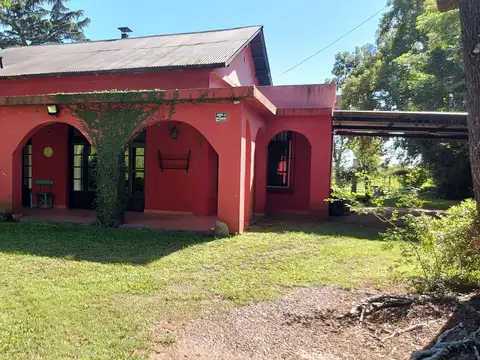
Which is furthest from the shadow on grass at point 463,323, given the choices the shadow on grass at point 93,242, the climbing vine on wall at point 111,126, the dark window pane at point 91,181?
the dark window pane at point 91,181

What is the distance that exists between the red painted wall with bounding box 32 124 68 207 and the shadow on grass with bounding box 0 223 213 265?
3068 mm

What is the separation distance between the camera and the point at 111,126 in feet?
26.9

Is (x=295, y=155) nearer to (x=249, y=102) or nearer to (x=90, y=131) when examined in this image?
(x=249, y=102)

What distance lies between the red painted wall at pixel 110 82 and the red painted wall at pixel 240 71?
81 cm

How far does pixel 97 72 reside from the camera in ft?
34.3

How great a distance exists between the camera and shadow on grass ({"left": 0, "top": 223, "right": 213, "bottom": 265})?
20.0ft

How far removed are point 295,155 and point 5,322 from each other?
10039mm

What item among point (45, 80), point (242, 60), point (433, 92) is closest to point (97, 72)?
point (45, 80)

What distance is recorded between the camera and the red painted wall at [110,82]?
10.1 metres

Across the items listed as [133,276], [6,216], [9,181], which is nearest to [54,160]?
[9,181]

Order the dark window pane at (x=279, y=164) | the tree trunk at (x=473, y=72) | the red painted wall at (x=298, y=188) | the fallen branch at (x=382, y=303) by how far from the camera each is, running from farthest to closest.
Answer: the dark window pane at (x=279, y=164) → the red painted wall at (x=298, y=188) → the fallen branch at (x=382, y=303) → the tree trunk at (x=473, y=72)

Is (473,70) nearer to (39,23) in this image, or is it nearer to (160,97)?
(160,97)

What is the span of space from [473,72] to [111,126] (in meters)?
7.01

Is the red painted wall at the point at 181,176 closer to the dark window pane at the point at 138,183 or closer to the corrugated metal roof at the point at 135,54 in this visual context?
the dark window pane at the point at 138,183
